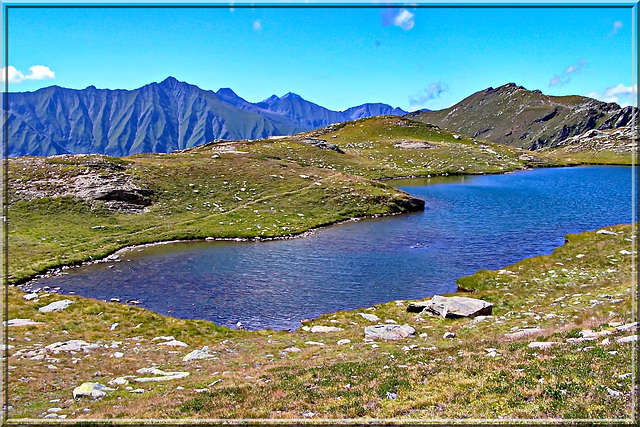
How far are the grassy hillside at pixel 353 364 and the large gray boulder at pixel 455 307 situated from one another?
86 centimetres

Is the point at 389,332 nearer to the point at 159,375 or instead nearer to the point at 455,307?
the point at 455,307

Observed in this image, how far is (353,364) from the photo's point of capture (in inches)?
738

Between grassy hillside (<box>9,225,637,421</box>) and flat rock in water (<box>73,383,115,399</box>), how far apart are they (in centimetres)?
35

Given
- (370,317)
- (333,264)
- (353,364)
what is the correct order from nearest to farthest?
(353,364) < (370,317) < (333,264)

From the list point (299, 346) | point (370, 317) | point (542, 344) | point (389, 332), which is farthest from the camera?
point (370, 317)

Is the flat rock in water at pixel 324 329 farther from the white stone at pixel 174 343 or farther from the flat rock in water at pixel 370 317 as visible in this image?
the white stone at pixel 174 343

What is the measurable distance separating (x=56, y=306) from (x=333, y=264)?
27.1 metres

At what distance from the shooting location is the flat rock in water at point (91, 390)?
50.7 ft

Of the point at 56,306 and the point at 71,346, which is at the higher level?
the point at 71,346

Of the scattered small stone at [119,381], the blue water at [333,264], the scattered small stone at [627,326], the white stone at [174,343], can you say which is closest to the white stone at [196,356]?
the white stone at [174,343]

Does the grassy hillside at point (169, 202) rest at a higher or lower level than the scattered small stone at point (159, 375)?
higher

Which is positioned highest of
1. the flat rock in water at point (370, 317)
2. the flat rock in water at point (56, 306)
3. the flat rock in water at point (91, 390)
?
the flat rock in water at point (91, 390)

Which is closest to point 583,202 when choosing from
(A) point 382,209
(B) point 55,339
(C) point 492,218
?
(C) point 492,218

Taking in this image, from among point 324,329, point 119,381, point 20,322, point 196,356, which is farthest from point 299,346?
point 20,322
